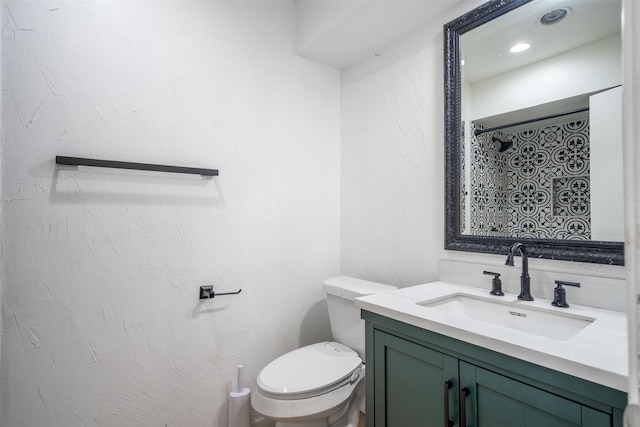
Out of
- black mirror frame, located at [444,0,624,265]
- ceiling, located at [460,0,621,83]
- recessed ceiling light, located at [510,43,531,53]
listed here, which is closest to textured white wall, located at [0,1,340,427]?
black mirror frame, located at [444,0,624,265]

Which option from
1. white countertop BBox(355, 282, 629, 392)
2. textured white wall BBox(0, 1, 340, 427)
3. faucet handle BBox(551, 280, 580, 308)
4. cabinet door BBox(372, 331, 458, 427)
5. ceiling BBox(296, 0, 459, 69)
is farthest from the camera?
ceiling BBox(296, 0, 459, 69)

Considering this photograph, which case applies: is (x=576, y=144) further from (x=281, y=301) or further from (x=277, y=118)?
(x=281, y=301)

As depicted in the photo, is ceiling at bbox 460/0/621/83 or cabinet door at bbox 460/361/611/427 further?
ceiling at bbox 460/0/621/83

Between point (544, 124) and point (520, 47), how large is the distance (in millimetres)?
330

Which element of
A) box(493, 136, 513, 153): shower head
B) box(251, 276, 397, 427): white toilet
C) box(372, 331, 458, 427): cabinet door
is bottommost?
box(251, 276, 397, 427): white toilet

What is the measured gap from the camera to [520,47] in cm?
123

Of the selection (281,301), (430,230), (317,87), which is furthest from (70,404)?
(317,87)

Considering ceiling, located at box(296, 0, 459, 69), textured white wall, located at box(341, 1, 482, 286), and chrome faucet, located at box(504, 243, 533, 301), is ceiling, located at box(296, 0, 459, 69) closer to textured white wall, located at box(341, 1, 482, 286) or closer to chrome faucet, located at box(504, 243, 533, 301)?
textured white wall, located at box(341, 1, 482, 286)

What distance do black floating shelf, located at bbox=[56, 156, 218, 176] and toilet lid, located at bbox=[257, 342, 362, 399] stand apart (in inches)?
36.6

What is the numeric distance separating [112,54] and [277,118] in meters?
0.77

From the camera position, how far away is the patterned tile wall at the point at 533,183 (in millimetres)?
1075

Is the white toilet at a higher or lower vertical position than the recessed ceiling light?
lower

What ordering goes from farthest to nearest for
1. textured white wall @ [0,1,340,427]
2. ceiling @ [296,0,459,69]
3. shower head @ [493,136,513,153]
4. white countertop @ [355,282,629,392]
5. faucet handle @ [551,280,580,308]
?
ceiling @ [296,0,459,69], shower head @ [493,136,513,153], textured white wall @ [0,1,340,427], faucet handle @ [551,280,580,308], white countertop @ [355,282,629,392]

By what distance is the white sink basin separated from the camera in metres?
0.97
